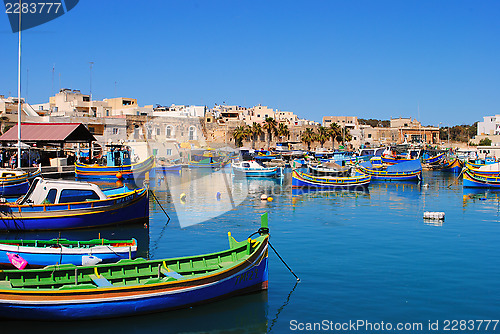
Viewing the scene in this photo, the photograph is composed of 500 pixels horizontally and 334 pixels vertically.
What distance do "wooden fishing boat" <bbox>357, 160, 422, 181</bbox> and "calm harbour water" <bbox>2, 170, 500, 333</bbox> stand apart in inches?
722

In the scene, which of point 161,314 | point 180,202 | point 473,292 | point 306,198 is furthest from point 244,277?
point 306,198

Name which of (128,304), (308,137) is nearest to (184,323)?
(128,304)

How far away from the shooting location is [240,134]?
98.6 m

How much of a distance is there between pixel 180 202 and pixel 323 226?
12.6 meters

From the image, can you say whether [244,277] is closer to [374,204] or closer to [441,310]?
[441,310]

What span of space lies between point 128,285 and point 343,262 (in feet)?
27.3

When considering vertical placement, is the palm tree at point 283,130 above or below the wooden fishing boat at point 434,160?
above

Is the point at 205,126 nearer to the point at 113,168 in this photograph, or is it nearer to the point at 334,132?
the point at 334,132

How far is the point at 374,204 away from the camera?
3419cm

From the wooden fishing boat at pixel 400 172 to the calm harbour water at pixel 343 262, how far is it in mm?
18340

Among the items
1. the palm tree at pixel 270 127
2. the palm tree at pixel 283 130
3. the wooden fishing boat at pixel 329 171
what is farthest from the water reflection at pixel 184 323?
the palm tree at pixel 283 130

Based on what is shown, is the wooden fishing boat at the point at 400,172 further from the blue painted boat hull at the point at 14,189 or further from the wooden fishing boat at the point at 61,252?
the wooden fishing boat at the point at 61,252

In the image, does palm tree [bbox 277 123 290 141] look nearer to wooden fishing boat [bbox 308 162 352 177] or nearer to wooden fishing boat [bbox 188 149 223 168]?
wooden fishing boat [bbox 188 149 223 168]

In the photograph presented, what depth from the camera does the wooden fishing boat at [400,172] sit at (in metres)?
53.2
